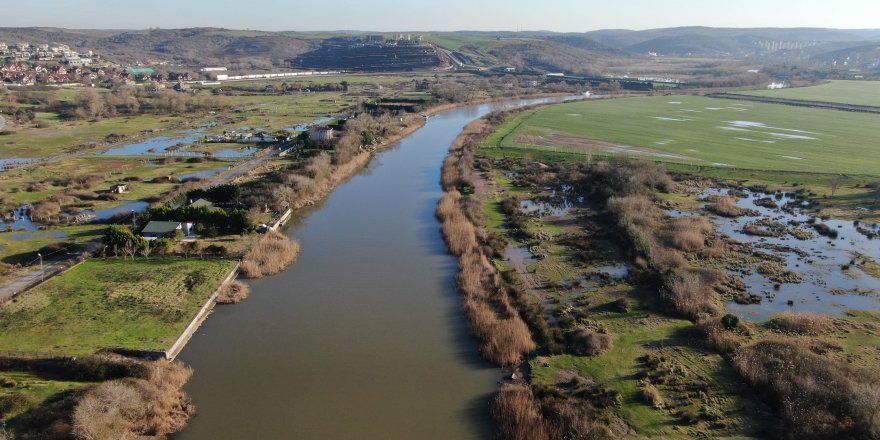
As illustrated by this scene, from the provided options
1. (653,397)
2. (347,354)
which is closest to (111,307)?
(347,354)

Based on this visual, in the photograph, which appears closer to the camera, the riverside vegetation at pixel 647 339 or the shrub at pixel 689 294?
the riverside vegetation at pixel 647 339

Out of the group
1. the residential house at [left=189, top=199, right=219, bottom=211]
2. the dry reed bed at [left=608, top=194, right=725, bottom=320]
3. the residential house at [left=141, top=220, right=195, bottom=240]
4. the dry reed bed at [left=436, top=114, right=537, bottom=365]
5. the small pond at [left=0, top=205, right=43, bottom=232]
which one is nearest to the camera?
the dry reed bed at [left=436, top=114, right=537, bottom=365]

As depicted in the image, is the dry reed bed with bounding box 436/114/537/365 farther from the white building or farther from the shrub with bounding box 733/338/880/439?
the white building

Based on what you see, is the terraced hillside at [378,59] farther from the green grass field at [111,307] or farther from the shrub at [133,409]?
the shrub at [133,409]

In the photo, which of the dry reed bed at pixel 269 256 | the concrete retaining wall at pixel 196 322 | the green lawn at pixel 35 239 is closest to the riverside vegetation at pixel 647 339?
the dry reed bed at pixel 269 256

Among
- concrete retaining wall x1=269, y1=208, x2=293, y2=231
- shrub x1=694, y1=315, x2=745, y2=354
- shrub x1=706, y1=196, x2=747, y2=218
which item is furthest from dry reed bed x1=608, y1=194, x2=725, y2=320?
concrete retaining wall x1=269, y1=208, x2=293, y2=231

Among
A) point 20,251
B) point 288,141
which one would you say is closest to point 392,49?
point 288,141
